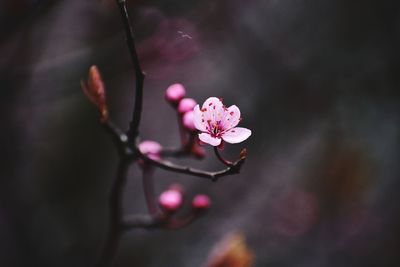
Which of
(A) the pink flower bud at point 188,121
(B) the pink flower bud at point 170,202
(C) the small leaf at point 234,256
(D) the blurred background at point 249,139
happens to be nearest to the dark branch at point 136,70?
(A) the pink flower bud at point 188,121

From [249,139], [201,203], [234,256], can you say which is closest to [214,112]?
[201,203]

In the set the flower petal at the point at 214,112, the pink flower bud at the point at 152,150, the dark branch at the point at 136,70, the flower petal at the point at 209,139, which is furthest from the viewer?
the pink flower bud at the point at 152,150

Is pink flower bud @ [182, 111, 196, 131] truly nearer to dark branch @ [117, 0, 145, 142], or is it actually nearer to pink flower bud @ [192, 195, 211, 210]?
dark branch @ [117, 0, 145, 142]

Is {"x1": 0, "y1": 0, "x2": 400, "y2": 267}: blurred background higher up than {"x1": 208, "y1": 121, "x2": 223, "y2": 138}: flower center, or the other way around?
{"x1": 208, "y1": 121, "x2": 223, "y2": 138}: flower center

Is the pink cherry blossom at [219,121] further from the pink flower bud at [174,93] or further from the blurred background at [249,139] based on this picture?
the blurred background at [249,139]

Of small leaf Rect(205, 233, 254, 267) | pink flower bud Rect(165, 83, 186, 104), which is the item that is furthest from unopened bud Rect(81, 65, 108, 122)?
small leaf Rect(205, 233, 254, 267)

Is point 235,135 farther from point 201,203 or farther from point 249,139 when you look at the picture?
point 249,139
